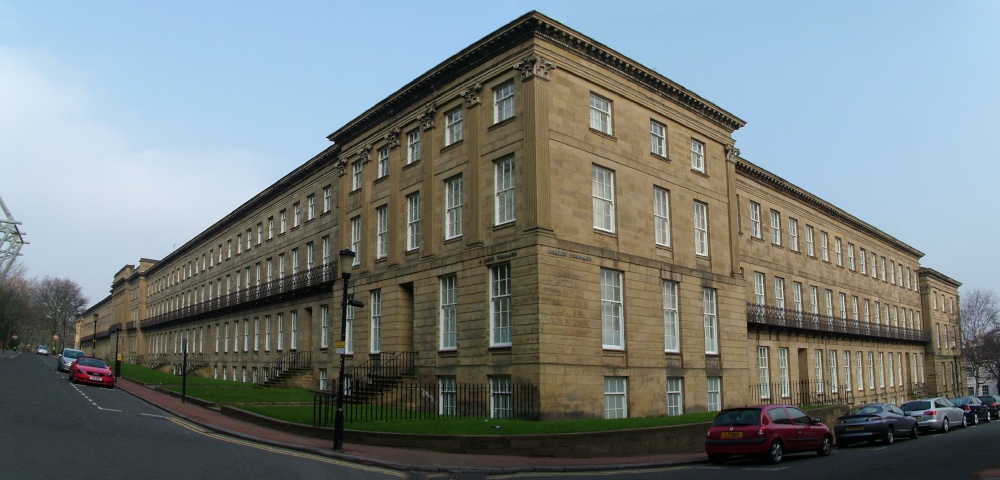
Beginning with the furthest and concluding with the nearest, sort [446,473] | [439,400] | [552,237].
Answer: [439,400]
[552,237]
[446,473]

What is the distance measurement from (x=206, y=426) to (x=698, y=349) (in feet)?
60.7

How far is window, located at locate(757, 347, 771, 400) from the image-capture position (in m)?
40.3

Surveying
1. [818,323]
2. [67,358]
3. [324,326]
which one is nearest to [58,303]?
[67,358]

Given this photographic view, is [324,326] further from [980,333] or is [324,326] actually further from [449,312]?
[980,333]

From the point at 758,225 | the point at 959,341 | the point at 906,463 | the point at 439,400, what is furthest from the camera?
the point at 959,341

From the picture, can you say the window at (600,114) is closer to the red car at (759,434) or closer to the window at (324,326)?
the red car at (759,434)

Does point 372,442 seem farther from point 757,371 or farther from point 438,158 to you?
point 757,371

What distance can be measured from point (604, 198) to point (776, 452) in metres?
11.4

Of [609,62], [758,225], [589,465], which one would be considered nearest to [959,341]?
[758,225]

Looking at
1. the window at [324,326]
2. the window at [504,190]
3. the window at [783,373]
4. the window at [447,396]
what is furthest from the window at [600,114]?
the window at [783,373]

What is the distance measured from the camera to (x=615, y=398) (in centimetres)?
2592

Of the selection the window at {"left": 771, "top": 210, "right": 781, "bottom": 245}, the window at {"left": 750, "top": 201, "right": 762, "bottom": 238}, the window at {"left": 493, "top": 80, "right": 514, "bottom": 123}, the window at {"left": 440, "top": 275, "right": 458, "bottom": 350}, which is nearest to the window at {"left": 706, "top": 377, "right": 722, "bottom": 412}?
the window at {"left": 440, "top": 275, "right": 458, "bottom": 350}

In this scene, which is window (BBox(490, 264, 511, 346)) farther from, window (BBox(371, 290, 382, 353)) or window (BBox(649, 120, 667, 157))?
window (BBox(649, 120, 667, 157))

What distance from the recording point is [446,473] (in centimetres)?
1580
